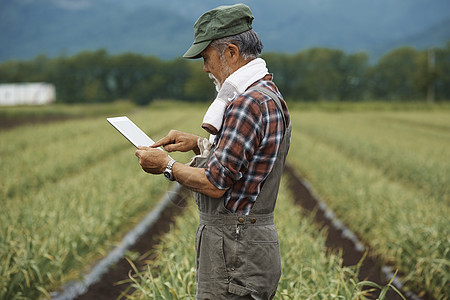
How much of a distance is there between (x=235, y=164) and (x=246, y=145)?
8 centimetres

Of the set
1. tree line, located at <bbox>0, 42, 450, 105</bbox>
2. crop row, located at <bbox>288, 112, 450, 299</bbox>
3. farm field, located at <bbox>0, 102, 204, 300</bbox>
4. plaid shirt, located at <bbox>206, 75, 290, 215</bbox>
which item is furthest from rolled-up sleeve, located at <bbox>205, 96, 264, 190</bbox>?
tree line, located at <bbox>0, 42, 450, 105</bbox>

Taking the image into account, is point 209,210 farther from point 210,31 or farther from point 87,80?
point 87,80

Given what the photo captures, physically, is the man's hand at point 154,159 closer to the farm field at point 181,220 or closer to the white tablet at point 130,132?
the white tablet at point 130,132

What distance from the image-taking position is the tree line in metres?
59.9

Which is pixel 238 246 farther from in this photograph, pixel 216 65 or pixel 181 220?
pixel 181 220

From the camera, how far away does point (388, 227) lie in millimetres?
4859

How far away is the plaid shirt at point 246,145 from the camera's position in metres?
1.55

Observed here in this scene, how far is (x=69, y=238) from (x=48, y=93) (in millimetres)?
60259

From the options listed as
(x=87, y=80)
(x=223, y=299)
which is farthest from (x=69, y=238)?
(x=87, y=80)

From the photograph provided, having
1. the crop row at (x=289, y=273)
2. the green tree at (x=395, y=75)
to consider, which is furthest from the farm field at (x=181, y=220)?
the green tree at (x=395, y=75)

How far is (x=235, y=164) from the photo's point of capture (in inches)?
61.4

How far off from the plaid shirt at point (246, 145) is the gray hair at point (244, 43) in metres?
0.13

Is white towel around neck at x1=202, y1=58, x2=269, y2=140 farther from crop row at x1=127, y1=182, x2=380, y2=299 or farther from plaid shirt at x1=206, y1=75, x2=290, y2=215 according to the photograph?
crop row at x1=127, y1=182, x2=380, y2=299

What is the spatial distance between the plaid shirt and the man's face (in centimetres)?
13
